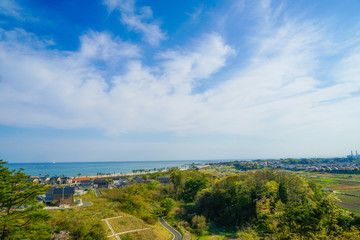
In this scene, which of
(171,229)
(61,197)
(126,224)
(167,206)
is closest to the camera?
(126,224)

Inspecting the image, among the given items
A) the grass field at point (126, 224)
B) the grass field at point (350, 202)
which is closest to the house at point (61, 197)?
the grass field at point (126, 224)

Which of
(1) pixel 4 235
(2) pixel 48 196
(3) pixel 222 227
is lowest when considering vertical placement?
(3) pixel 222 227

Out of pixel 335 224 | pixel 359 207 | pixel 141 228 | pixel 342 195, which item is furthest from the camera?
pixel 342 195

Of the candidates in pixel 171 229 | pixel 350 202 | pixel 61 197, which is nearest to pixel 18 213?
pixel 171 229

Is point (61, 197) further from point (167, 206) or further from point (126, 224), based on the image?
point (167, 206)

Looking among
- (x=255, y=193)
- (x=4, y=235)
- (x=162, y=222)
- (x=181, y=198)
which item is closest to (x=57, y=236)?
(x=4, y=235)

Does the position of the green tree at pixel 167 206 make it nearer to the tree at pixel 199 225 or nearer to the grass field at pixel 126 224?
the tree at pixel 199 225

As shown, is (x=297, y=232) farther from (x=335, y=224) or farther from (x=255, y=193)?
(x=255, y=193)

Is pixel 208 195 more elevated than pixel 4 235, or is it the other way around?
pixel 4 235

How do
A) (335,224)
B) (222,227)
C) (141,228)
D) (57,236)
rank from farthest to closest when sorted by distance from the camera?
(222,227) → (141,228) → (57,236) → (335,224)
